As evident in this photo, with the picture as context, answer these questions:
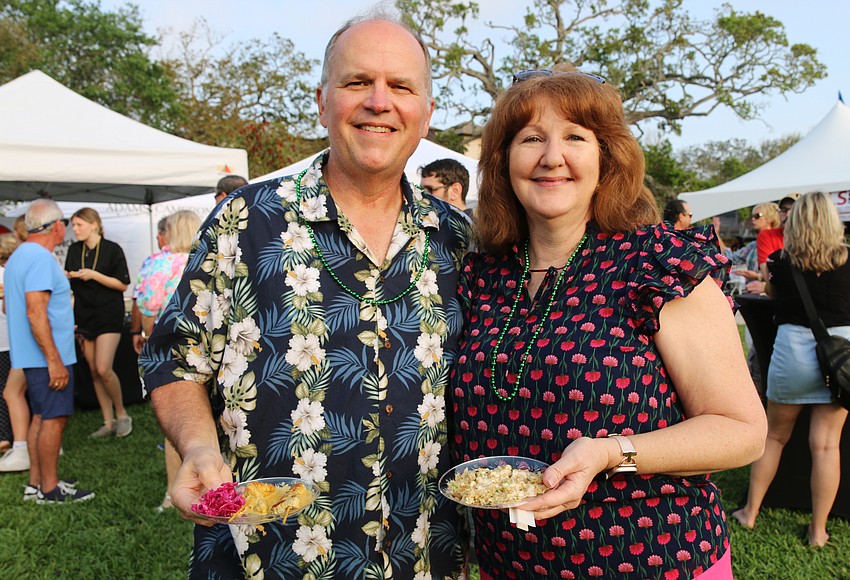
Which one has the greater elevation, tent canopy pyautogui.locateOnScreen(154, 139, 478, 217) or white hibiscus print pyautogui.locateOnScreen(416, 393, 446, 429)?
tent canopy pyautogui.locateOnScreen(154, 139, 478, 217)

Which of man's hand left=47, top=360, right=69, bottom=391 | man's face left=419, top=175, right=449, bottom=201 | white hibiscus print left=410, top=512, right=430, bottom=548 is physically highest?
man's face left=419, top=175, right=449, bottom=201

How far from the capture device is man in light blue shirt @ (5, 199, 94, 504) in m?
5.03

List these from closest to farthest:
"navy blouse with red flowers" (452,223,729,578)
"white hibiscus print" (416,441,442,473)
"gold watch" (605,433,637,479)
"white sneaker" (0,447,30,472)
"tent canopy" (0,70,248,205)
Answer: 1. "gold watch" (605,433,637,479)
2. "navy blouse with red flowers" (452,223,729,578)
3. "white hibiscus print" (416,441,442,473)
4. "white sneaker" (0,447,30,472)
5. "tent canopy" (0,70,248,205)

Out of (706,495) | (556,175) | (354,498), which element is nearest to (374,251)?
(556,175)

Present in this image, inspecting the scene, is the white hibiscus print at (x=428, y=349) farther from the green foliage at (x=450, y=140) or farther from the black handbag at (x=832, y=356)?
the green foliage at (x=450, y=140)

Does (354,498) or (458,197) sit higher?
(458,197)

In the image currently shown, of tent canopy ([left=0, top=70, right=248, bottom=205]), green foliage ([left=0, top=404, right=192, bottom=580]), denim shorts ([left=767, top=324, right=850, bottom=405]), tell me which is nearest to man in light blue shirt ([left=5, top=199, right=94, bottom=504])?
green foliage ([left=0, top=404, right=192, bottom=580])

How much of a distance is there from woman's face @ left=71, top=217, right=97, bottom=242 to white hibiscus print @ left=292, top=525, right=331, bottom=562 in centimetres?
619

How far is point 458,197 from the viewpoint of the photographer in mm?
5949

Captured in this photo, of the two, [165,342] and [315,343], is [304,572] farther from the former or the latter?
[165,342]

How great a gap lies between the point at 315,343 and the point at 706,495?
1116 mm

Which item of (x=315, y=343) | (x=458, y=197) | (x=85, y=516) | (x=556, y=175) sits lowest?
(x=85, y=516)

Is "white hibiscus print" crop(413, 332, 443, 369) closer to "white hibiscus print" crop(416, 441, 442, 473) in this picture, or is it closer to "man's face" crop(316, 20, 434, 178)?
"white hibiscus print" crop(416, 441, 442, 473)

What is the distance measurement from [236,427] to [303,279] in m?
0.44
